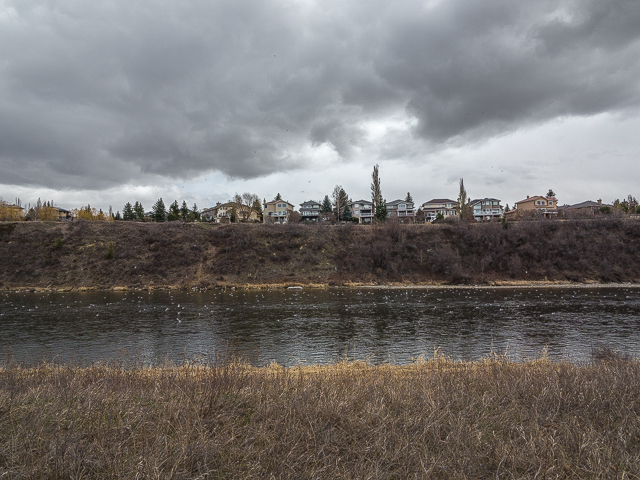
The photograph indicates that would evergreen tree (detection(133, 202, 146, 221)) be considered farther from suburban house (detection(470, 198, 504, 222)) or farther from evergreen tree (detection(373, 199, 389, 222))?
suburban house (detection(470, 198, 504, 222))

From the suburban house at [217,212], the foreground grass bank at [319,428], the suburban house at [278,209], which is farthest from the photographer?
the suburban house at [278,209]

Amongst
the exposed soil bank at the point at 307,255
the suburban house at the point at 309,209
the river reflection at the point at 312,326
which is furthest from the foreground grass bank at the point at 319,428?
the suburban house at the point at 309,209

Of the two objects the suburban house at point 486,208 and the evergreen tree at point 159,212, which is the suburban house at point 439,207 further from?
the evergreen tree at point 159,212

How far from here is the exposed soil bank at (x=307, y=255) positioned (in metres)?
51.0

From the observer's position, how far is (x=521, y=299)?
39.1m

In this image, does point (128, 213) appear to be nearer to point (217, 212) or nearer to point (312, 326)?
point (217, 212)

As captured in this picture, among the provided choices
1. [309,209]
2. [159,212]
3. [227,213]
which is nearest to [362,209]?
[309,209]

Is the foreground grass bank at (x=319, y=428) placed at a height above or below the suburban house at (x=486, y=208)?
below

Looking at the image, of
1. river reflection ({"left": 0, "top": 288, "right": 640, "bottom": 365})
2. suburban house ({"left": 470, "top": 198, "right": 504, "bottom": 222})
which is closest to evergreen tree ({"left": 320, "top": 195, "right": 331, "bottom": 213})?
suburban house ({"left": 470, "top": 198, "right": 504, "bottom": 222})

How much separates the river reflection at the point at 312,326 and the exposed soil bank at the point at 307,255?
8.98 meters

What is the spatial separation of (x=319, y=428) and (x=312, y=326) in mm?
19588

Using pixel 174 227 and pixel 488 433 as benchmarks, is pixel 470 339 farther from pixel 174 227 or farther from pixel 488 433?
pixel 174 227

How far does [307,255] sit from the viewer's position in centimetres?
5897

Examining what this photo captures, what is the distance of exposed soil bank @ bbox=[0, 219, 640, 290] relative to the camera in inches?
2007
